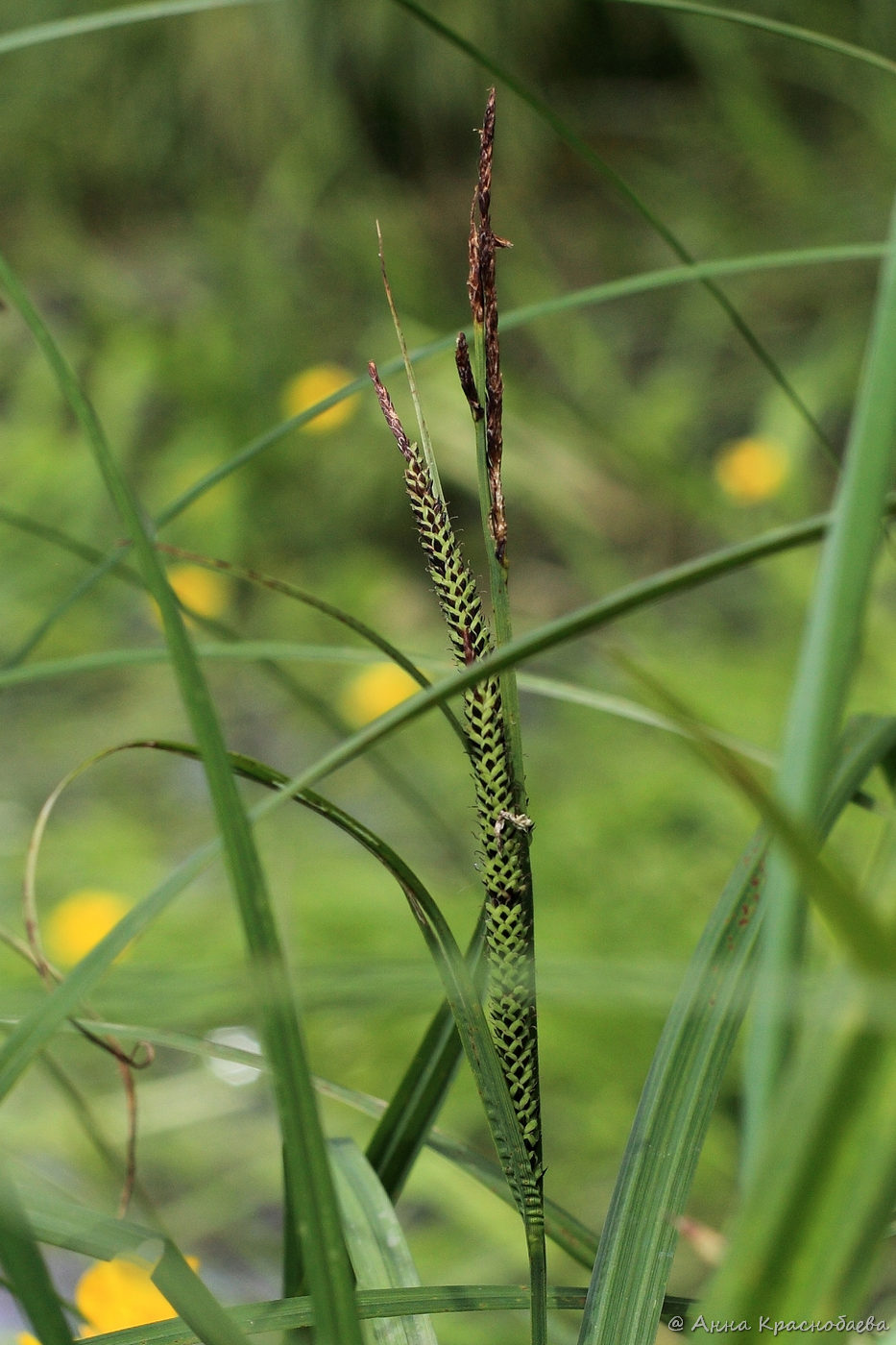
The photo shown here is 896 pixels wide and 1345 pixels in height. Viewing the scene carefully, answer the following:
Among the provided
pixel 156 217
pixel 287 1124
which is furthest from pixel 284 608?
pixel 287 1124

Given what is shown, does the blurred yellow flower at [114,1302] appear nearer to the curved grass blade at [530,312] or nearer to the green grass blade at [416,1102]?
the green grass blade at [416,1102]

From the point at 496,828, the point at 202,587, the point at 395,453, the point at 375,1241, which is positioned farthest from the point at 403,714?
the point at 395,453

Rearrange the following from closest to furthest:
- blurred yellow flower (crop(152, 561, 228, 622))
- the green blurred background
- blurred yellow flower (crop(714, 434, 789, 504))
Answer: the green blurred background, blurred yellow flower (crop(714, 434, 789, 504)), blurred yellow flower (crop(152, 561, 228, 622))

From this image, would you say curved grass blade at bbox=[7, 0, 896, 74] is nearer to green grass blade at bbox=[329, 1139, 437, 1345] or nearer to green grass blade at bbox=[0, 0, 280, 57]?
green grass blade at bbox=[0, 0, 280, 57]

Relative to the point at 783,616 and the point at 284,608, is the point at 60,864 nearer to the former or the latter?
the point at 284,608

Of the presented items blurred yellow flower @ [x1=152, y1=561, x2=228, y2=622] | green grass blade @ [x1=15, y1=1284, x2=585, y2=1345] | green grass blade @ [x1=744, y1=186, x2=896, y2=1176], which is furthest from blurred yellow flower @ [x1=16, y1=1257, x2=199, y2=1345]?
blurred yellow flower @ [x1=152, y1=561, x2=228, y2=622]

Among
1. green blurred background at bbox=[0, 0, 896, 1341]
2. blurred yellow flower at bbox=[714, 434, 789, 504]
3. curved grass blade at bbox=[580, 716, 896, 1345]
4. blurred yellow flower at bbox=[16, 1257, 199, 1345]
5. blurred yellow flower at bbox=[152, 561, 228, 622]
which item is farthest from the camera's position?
blurred yellow flower at bbox=[152, 561, 228, 622]

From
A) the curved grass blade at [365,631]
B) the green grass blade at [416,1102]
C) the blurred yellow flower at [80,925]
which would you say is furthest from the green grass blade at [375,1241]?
the blurred yellow flower at [80,925]
